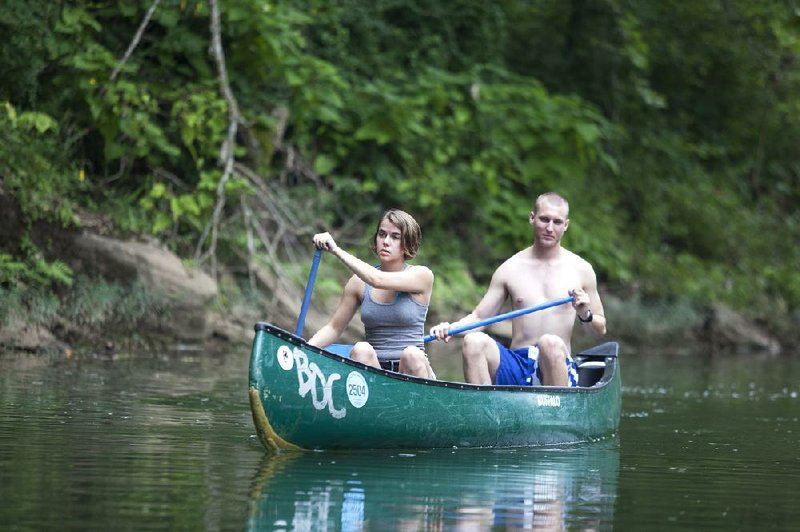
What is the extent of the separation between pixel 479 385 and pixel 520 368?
726 mm

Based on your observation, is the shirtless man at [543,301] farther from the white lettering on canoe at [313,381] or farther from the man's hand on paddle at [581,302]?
the white lettering on canoe at [313,381]

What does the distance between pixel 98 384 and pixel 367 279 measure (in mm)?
3097

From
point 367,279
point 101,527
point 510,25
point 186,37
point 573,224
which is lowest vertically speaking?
point 101,527

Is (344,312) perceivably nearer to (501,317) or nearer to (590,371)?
(501,317)

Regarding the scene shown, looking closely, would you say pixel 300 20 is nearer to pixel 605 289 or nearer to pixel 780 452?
pixel 605 289

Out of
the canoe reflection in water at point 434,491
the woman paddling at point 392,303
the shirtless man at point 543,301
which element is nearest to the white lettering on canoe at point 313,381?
the canoe reflection in water at point 434,491

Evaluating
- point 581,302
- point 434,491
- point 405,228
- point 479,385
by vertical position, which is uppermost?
point 405,228

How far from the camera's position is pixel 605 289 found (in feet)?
54.0

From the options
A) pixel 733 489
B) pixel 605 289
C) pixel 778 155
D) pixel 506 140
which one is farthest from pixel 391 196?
pixel 733 489

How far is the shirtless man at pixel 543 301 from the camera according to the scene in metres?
7.18

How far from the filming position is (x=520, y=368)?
24.0ft

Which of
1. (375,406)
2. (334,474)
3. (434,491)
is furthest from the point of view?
(375,406)

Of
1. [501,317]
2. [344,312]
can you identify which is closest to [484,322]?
[501,317]

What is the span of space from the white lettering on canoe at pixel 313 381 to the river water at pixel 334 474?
0.84 ft
